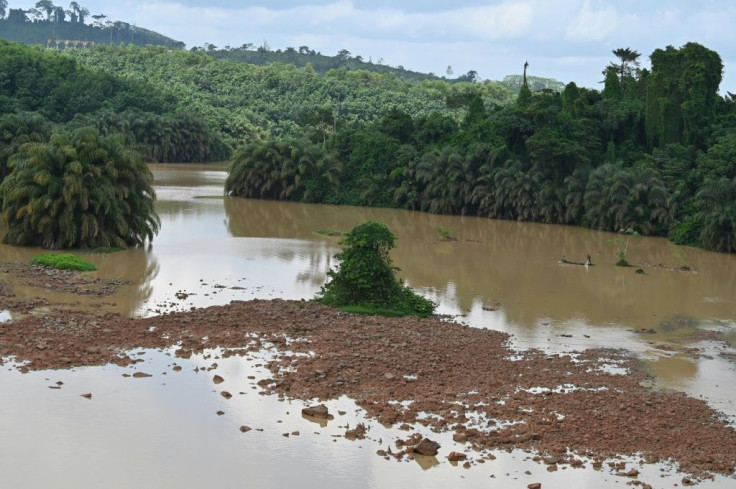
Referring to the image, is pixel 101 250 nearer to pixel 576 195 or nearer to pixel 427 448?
pixel 427 448

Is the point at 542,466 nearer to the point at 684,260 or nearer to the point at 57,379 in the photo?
the point at 57,379

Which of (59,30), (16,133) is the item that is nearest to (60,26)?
(59,30)

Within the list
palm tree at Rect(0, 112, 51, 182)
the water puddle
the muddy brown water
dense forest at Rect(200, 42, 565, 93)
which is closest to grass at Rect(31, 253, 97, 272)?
the muddy brown water

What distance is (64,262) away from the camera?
76.1ft

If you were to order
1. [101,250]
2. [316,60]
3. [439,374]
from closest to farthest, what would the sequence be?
1. [439,374]
2. [101,250]
3. [316,60]

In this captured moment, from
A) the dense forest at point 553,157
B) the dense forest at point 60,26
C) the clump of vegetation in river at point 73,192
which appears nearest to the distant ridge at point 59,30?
the dense forest at point 60,26

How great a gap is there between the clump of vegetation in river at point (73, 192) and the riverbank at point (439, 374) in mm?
8595

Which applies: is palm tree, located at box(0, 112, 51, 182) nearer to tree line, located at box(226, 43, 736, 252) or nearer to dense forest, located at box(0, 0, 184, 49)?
tree line, located at box(226, 43, 736, 252)

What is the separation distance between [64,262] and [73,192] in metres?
3.01

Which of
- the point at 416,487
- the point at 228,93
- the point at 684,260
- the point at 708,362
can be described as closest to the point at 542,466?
the point at 416,487

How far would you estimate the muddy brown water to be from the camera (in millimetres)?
11000

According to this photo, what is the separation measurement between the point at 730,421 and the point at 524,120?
32458 mm

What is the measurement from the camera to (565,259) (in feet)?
98.2

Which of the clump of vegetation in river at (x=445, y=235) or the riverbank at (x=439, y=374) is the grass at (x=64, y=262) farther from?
the clump of vegetation in river at (x=445, y=235)
